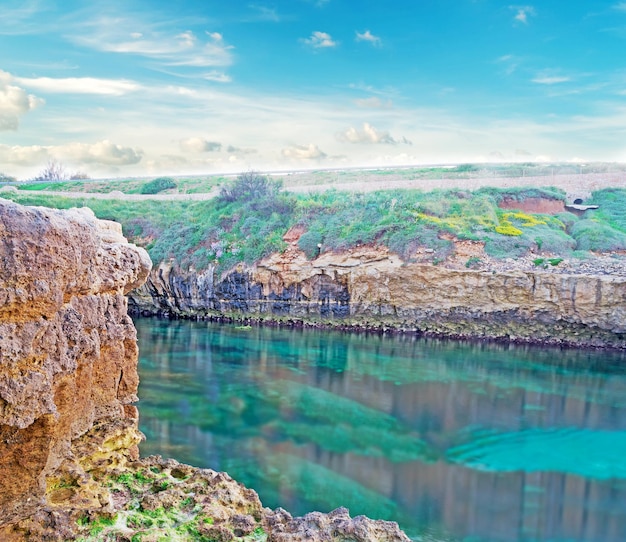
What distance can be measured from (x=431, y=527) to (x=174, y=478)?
390 centimetres

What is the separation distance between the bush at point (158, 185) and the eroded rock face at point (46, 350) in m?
40.5

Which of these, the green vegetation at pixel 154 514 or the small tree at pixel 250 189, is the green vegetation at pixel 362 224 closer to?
the small tree at pixel 250 189

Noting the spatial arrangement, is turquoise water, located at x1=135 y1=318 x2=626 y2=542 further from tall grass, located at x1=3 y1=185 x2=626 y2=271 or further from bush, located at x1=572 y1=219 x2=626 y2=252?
bush, located at x1=572 y1=219 x2=626 y2=252

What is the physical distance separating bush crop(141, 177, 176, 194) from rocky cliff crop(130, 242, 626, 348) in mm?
19984

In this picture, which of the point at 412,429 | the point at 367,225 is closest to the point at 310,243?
the point at 367,225

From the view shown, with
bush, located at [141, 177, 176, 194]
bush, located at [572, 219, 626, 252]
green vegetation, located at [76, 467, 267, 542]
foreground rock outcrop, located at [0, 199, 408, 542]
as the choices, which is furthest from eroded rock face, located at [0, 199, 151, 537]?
bush, located at [141, 177, 176, 194]

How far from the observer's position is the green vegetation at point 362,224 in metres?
23.1

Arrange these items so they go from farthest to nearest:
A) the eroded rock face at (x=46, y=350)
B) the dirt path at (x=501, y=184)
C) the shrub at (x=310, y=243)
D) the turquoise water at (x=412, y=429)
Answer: the dirt path at (x=501, y=184) < the shrub at (x=310, y=243) < the turquoise water at (x=412, y=429) < the eroded rock face at (x=46, y=350)

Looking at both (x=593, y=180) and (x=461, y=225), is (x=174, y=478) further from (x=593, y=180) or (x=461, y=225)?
(x=593, y=180)

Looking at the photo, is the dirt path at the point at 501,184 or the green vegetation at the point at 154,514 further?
the dirt path at the point at 501,184

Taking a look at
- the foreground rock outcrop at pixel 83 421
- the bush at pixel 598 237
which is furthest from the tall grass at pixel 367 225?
the foreground rock outcrop at pixel 83 421

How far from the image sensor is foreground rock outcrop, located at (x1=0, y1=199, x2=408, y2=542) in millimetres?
2816

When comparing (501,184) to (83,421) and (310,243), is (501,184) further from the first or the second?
(83,421)

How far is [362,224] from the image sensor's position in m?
24.9
